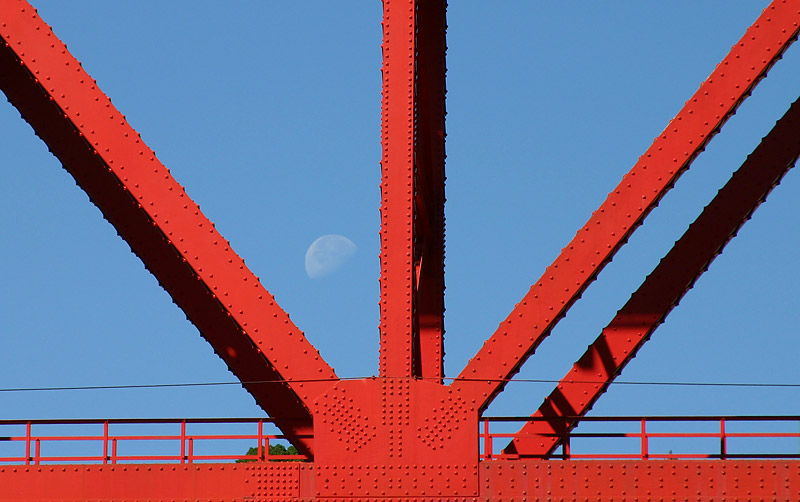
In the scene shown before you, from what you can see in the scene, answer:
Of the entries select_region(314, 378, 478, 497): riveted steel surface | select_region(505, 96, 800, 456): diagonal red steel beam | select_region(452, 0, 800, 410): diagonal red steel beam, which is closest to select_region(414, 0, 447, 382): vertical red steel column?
select_region(505, 96, 800, 456): diagonal red steel beam

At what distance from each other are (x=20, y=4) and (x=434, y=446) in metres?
6.82

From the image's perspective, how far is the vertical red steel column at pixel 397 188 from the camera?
625 inches

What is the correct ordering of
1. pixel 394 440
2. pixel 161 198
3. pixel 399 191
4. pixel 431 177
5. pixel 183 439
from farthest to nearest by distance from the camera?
pixel 431 177, pixel 183 439, pixel 161 198, pixel 399 191, pixel 394 440

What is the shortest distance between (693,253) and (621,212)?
2493mm

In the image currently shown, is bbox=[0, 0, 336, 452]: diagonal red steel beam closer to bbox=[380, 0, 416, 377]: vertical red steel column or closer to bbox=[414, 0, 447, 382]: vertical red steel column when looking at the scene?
bbox=[380, 0, 416, 377]: vertical red steel column

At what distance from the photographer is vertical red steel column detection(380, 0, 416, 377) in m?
15.9

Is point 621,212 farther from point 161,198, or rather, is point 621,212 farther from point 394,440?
point 161,198

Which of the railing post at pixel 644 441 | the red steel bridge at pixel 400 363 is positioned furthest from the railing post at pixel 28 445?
the railing post at pixel 644 441

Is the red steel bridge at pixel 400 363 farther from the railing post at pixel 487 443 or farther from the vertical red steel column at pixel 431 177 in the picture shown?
the vertical red steel column at pixel 431 177

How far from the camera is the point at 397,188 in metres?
16.1

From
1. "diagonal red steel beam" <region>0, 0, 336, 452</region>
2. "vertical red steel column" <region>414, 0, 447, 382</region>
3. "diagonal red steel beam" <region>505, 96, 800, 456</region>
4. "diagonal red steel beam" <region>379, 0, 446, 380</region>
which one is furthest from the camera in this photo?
"vertical red steel column" <region>414, 0, 447, 382</region>

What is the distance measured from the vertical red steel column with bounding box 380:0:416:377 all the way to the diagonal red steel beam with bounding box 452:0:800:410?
792 millimetres

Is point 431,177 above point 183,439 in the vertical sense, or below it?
above

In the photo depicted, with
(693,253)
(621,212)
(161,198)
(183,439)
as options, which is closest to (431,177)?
(693,253)
